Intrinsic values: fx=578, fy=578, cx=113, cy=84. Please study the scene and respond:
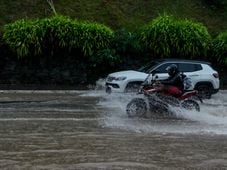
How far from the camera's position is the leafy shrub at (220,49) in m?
28.2

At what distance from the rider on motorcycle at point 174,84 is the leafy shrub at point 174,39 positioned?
10.6 metres

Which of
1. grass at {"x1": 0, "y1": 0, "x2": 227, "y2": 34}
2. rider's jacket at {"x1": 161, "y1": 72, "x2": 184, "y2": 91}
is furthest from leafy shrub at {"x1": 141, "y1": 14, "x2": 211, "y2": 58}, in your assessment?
rider's jacket at {"x1": 161, "y1": 72, "x2": 184, "y2": 91}

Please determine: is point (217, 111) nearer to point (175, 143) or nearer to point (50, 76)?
point (175, 143)

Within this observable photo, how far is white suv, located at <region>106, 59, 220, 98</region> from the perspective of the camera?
2206 centimetres

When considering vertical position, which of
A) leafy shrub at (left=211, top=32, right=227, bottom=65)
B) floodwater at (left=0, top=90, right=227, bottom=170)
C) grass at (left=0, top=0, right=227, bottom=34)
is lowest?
floodwater at (left=0, top=90, right=227, bottom=170)

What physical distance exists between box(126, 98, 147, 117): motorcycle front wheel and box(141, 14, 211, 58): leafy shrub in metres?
11.4

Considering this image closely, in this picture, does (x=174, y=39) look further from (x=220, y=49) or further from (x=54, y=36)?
(x=54, y=36)

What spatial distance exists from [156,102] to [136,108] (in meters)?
0.65

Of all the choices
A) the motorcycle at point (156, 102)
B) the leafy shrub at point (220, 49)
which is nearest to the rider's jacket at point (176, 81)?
the motorcycle at point (156, 102)

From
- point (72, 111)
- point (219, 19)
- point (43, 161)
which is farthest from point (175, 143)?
point (219, 19)

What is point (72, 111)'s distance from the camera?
1759 cm

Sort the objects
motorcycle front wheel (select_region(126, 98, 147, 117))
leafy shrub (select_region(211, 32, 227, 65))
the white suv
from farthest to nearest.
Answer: leafy shrub (select_region(211, 32, 227, 65)), the white suv, motorcycle front wheel (select_region(126, 98, 147, 117))

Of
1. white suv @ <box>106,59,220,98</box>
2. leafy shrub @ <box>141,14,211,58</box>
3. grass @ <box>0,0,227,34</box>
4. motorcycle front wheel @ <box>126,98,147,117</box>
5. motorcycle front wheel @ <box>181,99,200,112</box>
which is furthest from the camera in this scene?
Result: grass @ <box>0,0,227,34</box>

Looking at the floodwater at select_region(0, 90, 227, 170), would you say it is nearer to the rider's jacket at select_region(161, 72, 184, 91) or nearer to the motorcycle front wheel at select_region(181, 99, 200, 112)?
the motorcycle front wheel at select_region(181, 99, 200, 112)
